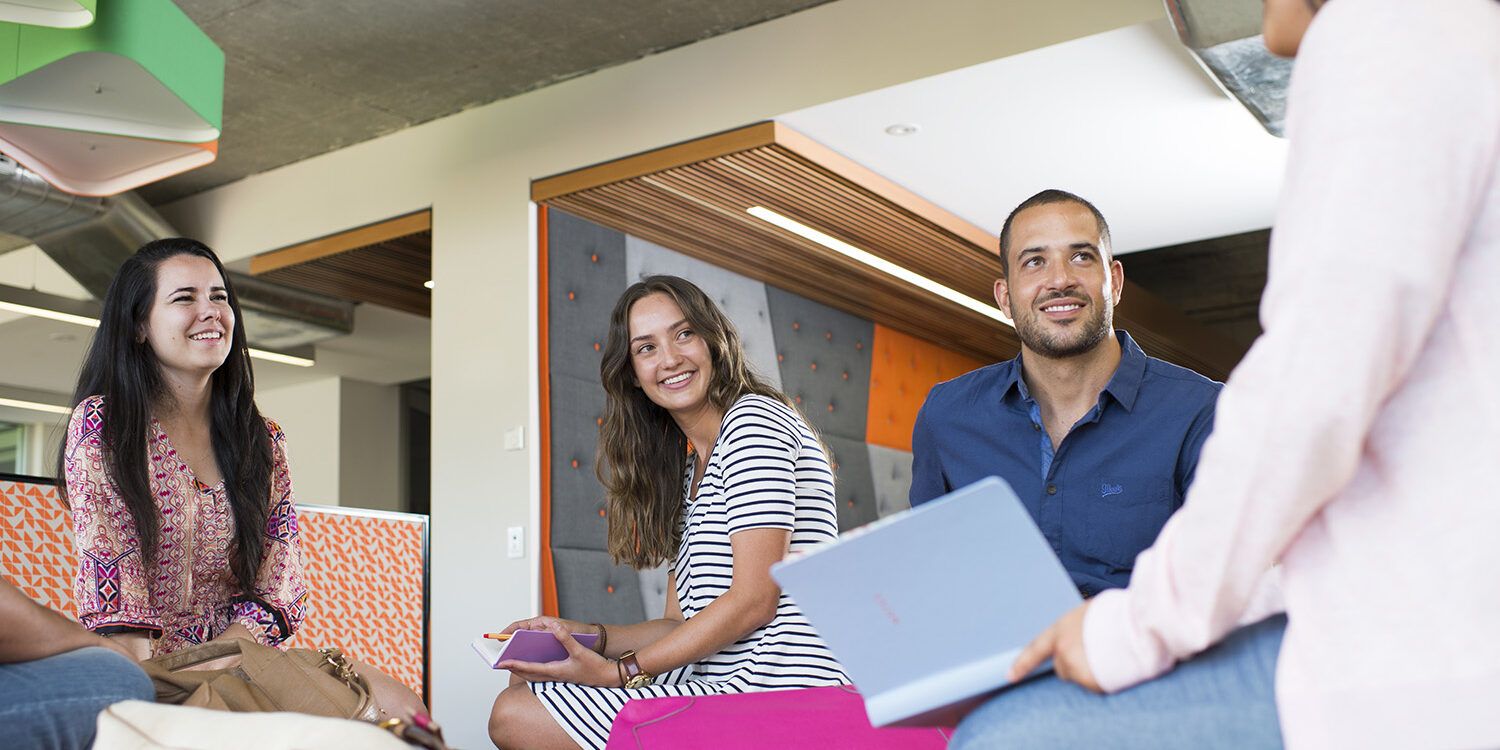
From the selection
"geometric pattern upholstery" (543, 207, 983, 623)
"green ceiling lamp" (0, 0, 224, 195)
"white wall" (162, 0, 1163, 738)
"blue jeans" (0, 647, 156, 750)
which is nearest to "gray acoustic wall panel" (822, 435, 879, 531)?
"geometric pattern upholstery" (543, 207, 983, 623)

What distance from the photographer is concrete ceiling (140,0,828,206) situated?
15.5ft

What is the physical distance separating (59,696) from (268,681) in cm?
43

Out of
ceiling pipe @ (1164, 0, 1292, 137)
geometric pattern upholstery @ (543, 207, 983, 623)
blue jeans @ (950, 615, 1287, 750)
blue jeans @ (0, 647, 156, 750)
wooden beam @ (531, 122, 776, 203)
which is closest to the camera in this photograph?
blue jeans @ (950, 615, 1287, 750)

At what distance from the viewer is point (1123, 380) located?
2121mm

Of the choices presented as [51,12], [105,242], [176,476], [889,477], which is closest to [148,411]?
[176,476]

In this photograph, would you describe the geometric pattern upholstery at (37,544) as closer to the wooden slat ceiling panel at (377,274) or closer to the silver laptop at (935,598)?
the wooden slat ceiling panel at (377,274)

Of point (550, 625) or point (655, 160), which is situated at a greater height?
point (655, 160)

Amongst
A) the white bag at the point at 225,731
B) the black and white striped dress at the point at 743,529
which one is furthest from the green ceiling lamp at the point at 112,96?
the white bag at the point at 225,731

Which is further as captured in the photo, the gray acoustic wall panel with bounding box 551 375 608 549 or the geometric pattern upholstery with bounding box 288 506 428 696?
the gray acoustic wall panel with bounding box 551 375 608 549

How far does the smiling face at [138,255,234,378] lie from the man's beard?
4.85 ft

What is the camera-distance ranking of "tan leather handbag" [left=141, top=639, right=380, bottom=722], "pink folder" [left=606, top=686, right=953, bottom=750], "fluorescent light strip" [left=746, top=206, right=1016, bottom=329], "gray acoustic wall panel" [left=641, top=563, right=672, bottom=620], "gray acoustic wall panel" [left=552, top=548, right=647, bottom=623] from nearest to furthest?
"tan leather handbag" [left=141, top=639, right=380, bottom=722] → "pink folder" [left=606, top=686, right=953, bottom=750] → "gray acoustic wall panel" [left=552, top=548, right=647, bottom=623] → "gray acoustic wall panel" [left=641, top=563, right=672, bottom=620] → "fluorescent light strip" [left=746, top=206, right=1016, bottom=329]

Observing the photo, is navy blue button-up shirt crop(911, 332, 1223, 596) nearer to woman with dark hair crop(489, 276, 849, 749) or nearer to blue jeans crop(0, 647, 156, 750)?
woman with dark hair crop(489, 276, 849, 749)

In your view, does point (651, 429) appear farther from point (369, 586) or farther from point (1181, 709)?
point (369, 586)

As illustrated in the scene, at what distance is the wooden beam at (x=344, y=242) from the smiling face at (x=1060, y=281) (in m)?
3.81
